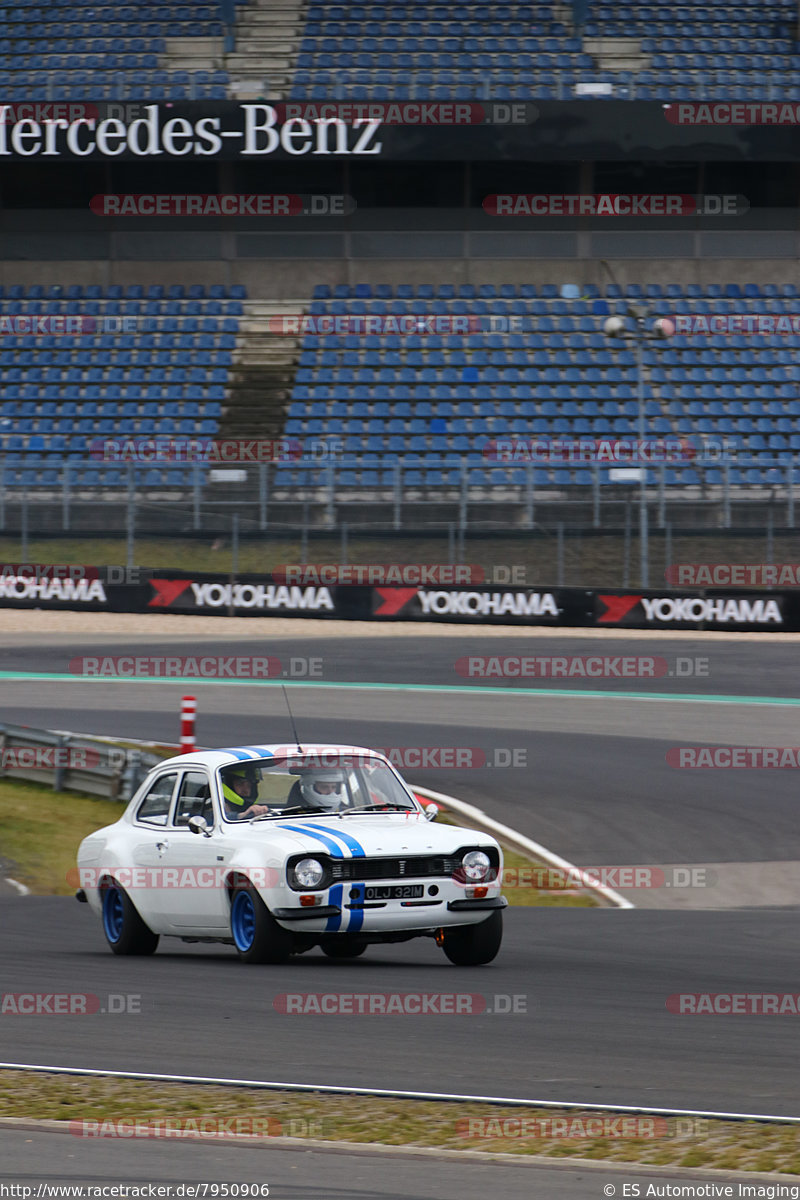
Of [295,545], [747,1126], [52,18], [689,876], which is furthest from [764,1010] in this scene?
[52,18]

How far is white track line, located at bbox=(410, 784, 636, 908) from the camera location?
1363 centimetres

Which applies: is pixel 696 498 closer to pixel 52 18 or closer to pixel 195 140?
pixel 195 140

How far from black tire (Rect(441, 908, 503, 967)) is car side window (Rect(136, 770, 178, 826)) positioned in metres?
2.02

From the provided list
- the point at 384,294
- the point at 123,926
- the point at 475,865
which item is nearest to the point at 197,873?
the point at 123,926

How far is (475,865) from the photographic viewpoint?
29.4 ft

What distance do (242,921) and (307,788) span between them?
0.89 m

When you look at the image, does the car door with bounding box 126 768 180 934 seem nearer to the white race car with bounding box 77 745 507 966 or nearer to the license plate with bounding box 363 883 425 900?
the white race car with bounding box 77 745 507 966

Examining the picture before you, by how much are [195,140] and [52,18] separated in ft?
25.5

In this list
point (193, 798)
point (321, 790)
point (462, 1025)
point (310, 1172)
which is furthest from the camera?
point (193, 798)

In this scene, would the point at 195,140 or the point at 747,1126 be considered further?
the point at 195,140

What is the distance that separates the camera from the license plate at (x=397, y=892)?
8.70m

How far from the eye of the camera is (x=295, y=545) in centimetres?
2833

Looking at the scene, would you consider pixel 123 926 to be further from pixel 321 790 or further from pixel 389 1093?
pixel 389 1093

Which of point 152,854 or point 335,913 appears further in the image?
point 152,854
